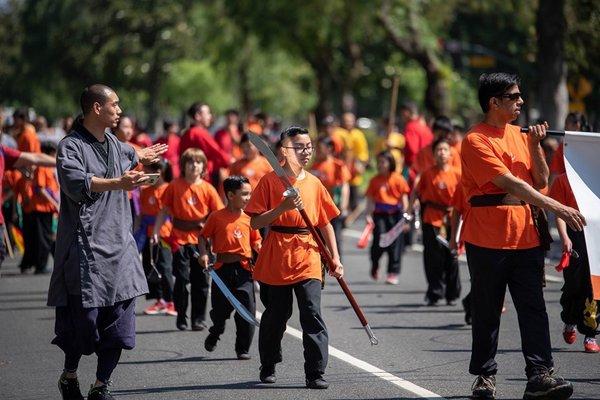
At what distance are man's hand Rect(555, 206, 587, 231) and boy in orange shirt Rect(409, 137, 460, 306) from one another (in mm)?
5541

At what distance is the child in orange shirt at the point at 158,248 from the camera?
1299cm

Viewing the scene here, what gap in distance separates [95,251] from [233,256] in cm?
283

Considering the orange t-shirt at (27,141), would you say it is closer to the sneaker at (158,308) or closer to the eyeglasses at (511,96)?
the sneaker at (158,308)

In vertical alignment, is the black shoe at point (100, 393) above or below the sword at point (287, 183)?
below

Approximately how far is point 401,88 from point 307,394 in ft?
165

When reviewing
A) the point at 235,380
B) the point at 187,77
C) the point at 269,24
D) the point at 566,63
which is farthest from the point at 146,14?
the point at 235,380

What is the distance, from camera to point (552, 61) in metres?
22.8

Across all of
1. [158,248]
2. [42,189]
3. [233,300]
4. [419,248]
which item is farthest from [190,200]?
[419,248]

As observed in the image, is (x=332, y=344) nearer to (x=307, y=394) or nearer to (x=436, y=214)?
(x=307, y=394)

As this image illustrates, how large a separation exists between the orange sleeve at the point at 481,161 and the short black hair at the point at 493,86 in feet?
0.76

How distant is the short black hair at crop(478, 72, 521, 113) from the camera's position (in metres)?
8.10

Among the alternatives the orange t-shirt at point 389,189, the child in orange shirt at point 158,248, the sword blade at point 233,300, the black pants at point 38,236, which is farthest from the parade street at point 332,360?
the black pants at point 38,236

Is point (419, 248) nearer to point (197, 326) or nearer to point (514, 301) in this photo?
point (197, 326)

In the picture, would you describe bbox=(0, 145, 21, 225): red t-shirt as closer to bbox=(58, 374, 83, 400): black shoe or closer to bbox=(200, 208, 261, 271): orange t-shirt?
bbox=(200, 208, 261, 271): orange t-shirt
